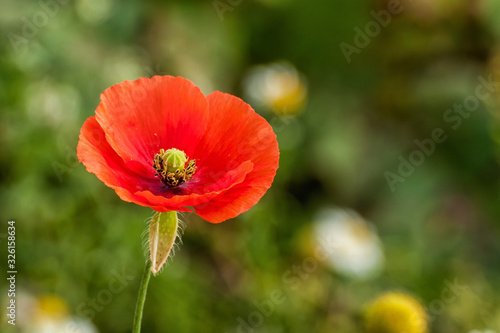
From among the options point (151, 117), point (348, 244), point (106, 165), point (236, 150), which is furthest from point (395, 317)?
point (106, 165)

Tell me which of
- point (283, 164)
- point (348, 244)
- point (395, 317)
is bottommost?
point (348, 244)

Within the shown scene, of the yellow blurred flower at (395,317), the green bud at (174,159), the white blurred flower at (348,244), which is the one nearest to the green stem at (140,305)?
the green bud at (174,159)

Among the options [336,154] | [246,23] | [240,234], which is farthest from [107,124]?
[246,23]

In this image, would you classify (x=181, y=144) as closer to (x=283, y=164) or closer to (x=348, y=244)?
(x=283, y=164)

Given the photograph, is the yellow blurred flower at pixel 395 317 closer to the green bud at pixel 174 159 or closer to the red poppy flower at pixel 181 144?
the red poppy flower at pixel 181 144

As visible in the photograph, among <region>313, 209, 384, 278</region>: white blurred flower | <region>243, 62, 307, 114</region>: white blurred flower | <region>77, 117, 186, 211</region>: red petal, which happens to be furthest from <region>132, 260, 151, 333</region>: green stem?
<region>243, 62, 307, 114</region>: white blurred flower

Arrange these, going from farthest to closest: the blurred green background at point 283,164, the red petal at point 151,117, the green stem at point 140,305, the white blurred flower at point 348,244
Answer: the white blurred flower at point 348,244
the blurred green background at point 283,164
the red petal at point 151,117
the green stem at point 140,305
